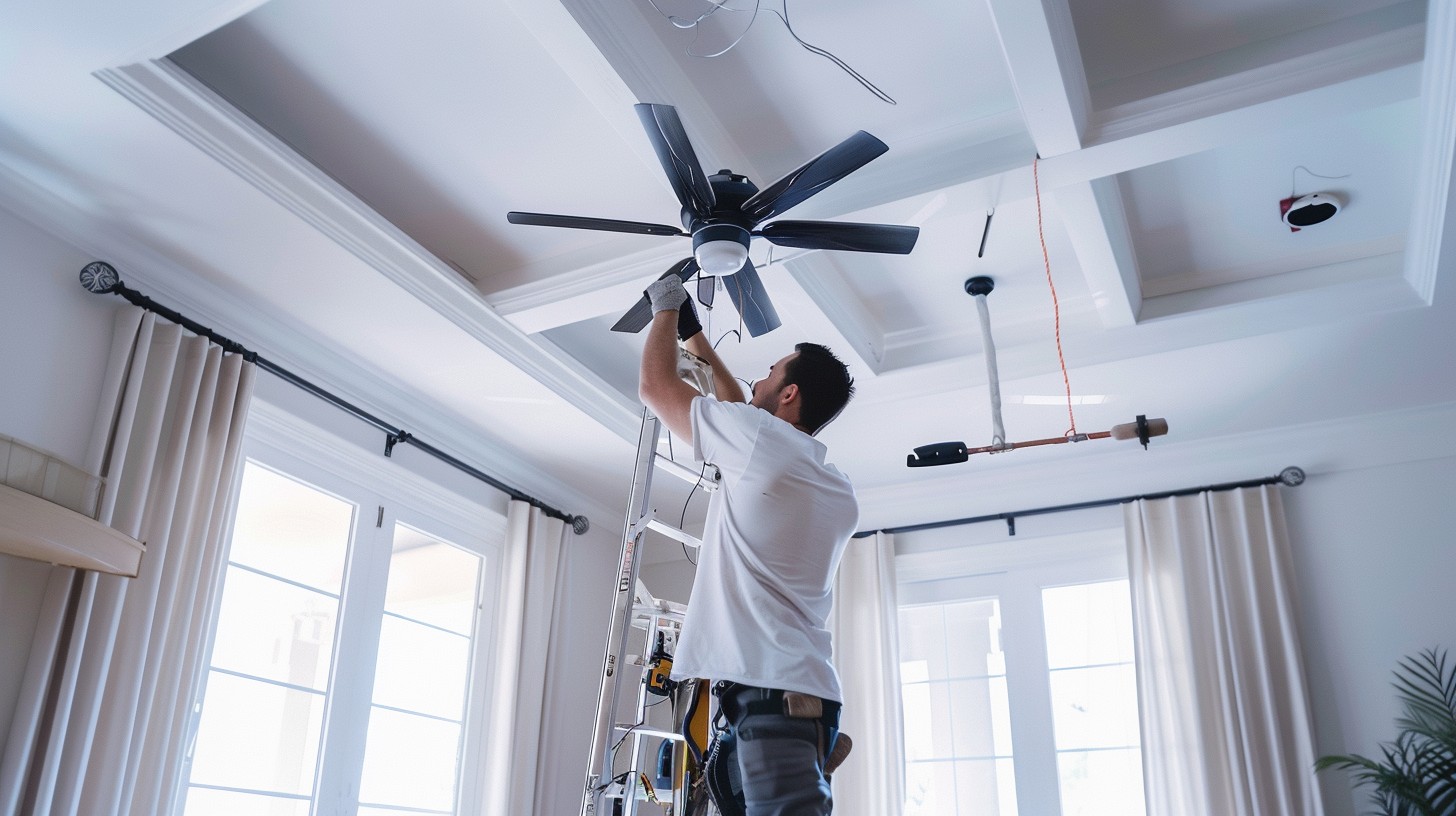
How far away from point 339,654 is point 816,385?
277cm

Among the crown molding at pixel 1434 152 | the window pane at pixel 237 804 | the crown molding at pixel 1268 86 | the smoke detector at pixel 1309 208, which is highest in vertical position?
the smoke detector at pixel 1309 208

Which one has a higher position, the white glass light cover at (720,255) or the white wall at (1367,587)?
the white glass light cover at (720,255)

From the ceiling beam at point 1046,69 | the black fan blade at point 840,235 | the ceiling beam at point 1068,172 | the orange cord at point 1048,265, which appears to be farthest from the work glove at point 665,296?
the orange cord at point 1048,265

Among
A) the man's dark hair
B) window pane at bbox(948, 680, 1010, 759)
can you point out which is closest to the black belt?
the man's dark hair

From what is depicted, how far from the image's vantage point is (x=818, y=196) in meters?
3.59

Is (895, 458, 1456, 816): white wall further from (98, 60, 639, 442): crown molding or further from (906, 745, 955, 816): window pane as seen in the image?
(98, 60, 639, 442): crown molding

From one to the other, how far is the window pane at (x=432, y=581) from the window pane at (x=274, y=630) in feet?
1.42

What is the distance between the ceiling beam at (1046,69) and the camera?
2.68 meters

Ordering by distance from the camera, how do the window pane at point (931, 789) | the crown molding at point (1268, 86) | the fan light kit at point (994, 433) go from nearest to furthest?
the crown molding at point (1268, 86)
the fan light kit at point (994, 433)
the window pane at point (931, 789)

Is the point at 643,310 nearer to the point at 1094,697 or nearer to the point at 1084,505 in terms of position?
the point at 1084,505

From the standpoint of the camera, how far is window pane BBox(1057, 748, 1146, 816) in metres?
4.92

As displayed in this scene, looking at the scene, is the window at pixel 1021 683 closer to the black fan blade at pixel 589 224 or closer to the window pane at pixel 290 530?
the window pane at pixel 290 530

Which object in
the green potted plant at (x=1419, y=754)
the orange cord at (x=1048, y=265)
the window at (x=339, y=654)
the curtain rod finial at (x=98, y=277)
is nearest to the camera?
the orange cord at (x=1048, y=265)

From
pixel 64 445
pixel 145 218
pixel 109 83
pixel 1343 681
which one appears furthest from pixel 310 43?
pixel 1343 681
